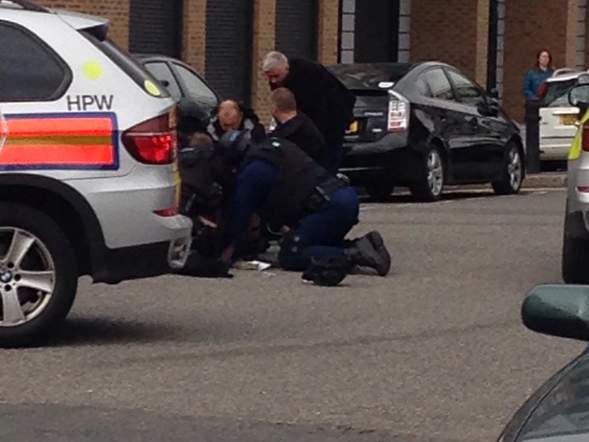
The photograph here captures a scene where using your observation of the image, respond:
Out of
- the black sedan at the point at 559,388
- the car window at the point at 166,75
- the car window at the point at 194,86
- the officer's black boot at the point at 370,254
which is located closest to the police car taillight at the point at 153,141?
the officer's black boot at the point at 370,254

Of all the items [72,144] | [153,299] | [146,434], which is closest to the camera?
[146,434]

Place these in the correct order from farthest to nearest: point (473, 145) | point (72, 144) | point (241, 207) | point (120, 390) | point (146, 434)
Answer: point (473, 145) → point (241, 207) → point (72, 144) → point (120, 390) → point (146, 434)

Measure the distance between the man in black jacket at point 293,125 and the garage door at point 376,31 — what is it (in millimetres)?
16830

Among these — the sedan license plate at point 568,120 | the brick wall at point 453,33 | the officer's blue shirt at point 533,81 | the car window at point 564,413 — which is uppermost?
the car window at point 564,413

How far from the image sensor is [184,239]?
33.4 ft

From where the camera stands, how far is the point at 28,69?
9.87 metres

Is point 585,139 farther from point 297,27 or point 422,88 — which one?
point 297,27

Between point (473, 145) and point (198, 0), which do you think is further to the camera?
point (198, 0)

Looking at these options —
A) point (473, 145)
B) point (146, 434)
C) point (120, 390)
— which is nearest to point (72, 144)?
point (120, 390)

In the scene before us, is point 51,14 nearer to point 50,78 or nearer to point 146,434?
point 50,78

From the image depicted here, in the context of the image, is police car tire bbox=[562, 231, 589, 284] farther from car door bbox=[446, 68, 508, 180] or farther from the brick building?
the brick building

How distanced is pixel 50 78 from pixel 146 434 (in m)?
2.64

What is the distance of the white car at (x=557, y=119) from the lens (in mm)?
26484

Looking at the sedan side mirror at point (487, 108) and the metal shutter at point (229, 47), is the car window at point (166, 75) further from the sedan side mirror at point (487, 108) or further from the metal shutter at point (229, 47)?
the metal shutter at point (229, 47)
